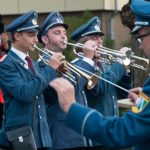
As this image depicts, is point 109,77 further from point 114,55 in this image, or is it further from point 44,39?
point 44,39

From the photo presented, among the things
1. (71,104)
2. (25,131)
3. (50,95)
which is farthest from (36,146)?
(71,104)

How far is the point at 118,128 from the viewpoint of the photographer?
3.32 meters

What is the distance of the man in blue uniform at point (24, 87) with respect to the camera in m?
5.37

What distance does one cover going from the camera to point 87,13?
13.9m

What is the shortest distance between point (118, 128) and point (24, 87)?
83.9 inches

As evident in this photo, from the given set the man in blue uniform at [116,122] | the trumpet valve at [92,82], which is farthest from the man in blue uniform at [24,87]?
the man in blue uniform at [116,122]

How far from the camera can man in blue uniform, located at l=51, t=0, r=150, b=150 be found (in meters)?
3.31

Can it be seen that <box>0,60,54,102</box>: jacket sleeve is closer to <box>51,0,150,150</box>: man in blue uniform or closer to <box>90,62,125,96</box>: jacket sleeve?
<box>90,62,125,96</box>: jacket sleeve

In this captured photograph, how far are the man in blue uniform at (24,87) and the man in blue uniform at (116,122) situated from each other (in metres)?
1.91

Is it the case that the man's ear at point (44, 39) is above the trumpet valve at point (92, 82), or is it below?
above

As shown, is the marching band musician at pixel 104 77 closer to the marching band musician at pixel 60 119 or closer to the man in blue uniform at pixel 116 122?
the marching band musician at pixel 60 119

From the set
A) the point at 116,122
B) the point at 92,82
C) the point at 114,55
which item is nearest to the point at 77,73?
the point at 92,82

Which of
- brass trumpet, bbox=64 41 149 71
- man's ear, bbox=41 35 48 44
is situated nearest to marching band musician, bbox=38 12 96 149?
man's ear, bbox=41 35 48 44

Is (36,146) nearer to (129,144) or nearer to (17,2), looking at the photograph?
(129,144)
